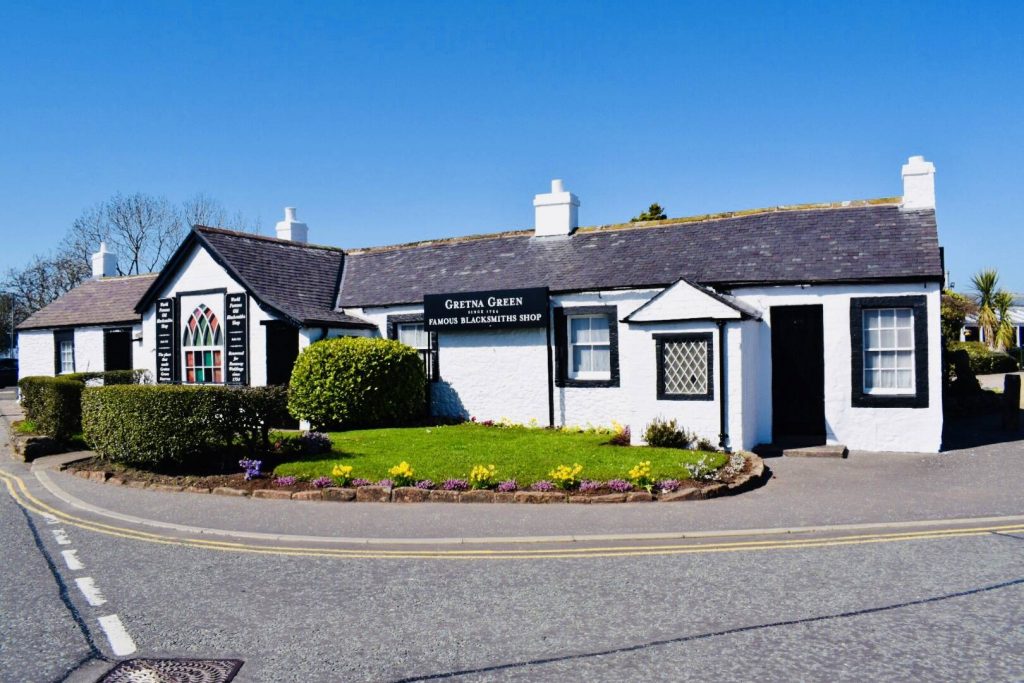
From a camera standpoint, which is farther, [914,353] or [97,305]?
[97,305]

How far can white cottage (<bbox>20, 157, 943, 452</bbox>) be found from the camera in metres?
15.2

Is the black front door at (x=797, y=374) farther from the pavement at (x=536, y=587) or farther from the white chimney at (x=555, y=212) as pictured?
the white chimney at (x=555, y=212)

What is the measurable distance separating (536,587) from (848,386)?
10736 mm

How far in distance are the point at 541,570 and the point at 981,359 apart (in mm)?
35425

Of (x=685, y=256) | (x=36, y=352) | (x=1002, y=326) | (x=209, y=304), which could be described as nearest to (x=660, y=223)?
(x=685, y=256)

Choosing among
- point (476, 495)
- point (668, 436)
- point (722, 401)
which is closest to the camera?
point (476, 495)

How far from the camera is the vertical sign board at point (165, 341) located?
2255 cm

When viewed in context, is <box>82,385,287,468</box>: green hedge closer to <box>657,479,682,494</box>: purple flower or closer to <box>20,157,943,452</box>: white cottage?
<box>20,157,943,452</box>: white cottage

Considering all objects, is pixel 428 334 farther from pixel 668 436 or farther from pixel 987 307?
pixel 987 307

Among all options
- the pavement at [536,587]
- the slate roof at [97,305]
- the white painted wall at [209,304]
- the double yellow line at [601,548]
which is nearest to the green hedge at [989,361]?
the pavement at [536,587]

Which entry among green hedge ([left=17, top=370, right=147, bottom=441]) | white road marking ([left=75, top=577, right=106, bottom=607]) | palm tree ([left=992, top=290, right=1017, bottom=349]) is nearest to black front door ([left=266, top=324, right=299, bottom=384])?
green hedge ([left=17, top=370, right=147, bottom=441])

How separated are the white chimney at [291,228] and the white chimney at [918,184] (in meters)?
17.8

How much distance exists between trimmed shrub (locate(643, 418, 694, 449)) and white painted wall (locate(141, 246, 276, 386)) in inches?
409

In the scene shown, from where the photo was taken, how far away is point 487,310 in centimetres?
1927
